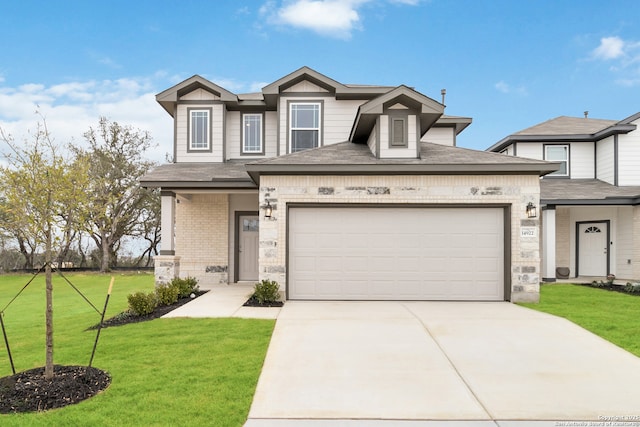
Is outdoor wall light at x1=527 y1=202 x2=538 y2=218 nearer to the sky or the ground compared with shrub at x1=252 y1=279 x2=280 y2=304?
nearer to the sky

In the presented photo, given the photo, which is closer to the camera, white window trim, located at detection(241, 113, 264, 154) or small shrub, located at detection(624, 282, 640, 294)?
small shrub, located at detection(624, 282, 640, 294)

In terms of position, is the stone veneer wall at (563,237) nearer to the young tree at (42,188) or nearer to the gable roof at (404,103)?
the gable roof at (404,103)

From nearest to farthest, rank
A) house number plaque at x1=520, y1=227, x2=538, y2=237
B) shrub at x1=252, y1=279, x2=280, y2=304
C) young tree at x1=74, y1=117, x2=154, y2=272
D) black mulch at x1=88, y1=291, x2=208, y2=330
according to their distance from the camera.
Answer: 1. black mulch at x1=88, y1=291, x2=208, y2=330
2. shrub at x1=252, y1=279, x2=280, y2=304
3. house number plaque at x1=520, y1=227, x2=538, y2=237
4. young tree at x1=74, y1=117, x2=154, y2=272

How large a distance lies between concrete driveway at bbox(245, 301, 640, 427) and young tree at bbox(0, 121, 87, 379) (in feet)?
9.99

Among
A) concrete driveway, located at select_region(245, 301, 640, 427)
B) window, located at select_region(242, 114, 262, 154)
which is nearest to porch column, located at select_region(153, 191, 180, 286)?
window, located at select_region(242, 114, 262, 154)

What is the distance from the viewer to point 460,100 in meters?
16.8

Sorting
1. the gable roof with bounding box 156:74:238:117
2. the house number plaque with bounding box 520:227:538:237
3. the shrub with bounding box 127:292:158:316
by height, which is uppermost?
the gable roof with bounding box 156:74:238:117

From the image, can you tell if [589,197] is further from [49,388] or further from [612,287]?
[49,388]

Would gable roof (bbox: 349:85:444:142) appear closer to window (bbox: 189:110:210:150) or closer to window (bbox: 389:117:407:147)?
window (bbox: 389:117:407:147)

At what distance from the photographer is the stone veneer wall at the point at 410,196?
372 inches

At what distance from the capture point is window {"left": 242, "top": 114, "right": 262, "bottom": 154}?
46.4ft

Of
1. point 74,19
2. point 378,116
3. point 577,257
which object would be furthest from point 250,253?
point 577,257

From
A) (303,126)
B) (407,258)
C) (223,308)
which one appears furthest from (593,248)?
(223,308)

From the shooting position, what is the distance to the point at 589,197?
13797 mm
